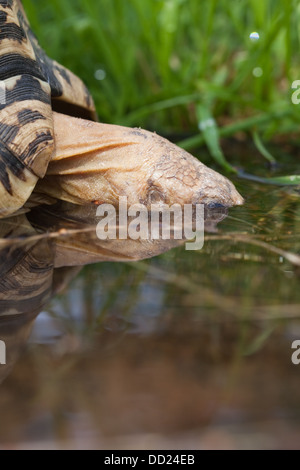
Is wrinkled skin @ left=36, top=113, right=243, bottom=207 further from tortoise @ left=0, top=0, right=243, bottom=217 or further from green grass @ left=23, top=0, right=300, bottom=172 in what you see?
green grass @ left=23, top=0, right=300, bottom=172

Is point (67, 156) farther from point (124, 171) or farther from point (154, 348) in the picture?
point (154, 348)

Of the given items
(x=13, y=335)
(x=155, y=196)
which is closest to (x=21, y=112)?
(x=155, y=196)

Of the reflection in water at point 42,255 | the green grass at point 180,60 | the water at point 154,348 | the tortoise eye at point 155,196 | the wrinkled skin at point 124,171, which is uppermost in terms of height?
the green grass at point 180,60

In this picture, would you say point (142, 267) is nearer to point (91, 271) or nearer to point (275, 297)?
point (91, 271)

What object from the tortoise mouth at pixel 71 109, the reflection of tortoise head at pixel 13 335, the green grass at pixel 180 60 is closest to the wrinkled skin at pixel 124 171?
the tortoise mouth at pixel 71 109

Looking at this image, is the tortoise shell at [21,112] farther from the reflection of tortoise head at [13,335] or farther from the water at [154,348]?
the reflection of tortoise head at [13,335]
